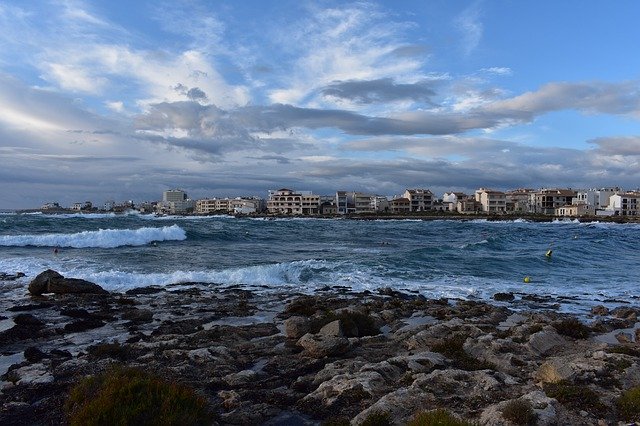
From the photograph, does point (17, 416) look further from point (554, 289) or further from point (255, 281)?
point (554, 289)

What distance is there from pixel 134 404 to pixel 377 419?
3.35m

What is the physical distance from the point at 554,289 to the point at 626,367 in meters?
16.4

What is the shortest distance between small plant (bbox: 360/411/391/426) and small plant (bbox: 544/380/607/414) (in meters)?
2.78

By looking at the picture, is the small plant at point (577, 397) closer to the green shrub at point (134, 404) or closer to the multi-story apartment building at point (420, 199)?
the green shrub at point (134, 404)

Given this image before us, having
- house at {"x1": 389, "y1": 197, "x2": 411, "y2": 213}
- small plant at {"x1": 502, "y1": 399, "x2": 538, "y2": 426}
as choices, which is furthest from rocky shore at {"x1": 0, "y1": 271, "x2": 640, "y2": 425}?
house at {"x1": 389, "y1": 197, "x2": 411, "y2": 213}

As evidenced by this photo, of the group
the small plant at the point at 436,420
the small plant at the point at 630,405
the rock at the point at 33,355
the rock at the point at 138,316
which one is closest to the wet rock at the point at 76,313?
the rock at the point at 138,316

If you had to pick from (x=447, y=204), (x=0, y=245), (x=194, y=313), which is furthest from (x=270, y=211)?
(x=194, y=313)

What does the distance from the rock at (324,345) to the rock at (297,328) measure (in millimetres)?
1524

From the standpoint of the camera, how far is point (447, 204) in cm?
17275

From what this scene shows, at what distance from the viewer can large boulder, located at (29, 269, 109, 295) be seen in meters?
20.0

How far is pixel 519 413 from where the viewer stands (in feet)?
22.3

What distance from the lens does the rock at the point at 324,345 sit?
1104 centimetres

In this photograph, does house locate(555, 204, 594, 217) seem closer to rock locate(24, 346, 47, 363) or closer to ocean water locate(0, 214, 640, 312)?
ocean water locate(0, 214, 640, 312)

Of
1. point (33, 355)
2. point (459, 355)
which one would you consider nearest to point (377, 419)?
point (459, 355)
